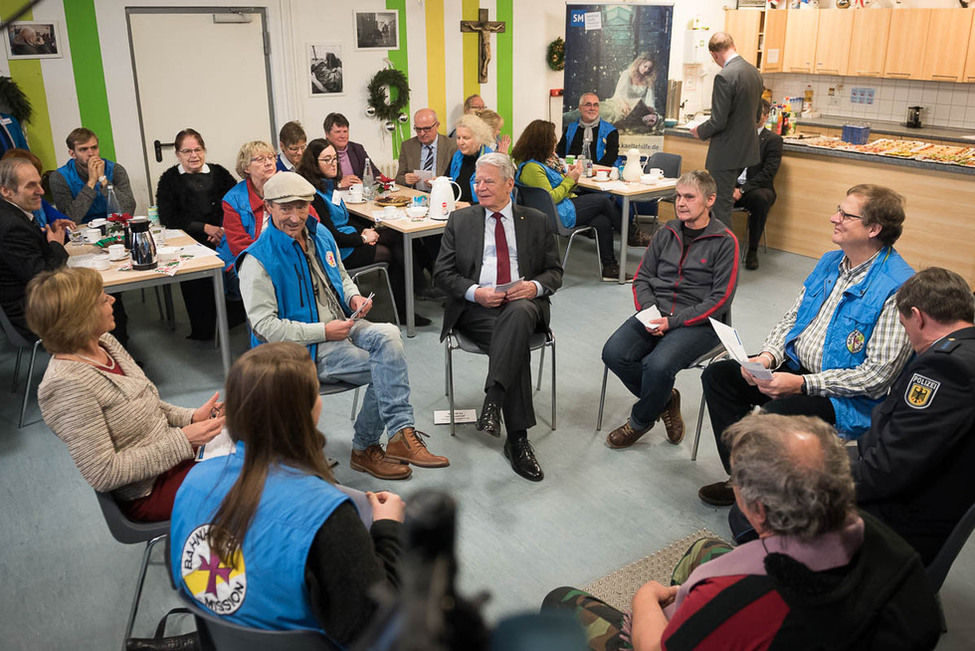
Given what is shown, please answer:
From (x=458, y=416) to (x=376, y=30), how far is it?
4.49 metres

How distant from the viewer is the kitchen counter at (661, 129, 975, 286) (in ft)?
18.4

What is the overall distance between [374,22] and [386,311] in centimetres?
303

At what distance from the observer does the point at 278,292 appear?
10.4 feet

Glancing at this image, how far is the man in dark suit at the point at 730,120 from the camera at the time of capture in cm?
577

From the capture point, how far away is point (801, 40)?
8328mm

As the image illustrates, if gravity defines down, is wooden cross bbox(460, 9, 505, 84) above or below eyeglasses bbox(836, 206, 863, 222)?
above

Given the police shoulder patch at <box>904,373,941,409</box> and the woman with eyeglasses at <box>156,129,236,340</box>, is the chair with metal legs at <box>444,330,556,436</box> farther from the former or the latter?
the woman with eyeglasses at <box>156,129,236,340</box>

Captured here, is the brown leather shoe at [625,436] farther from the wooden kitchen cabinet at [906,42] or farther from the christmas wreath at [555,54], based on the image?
the wooden kitchen cabinet at [906,42]

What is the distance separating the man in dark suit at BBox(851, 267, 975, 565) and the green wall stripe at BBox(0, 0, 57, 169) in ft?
18.7

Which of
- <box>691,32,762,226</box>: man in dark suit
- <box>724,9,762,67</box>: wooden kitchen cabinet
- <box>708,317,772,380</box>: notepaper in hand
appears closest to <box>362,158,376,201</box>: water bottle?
<box>691,32,762,226</box>: man in dark suit

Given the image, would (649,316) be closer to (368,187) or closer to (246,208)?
(246,208)

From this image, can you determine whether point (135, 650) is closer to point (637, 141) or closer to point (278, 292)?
point (278, 292)

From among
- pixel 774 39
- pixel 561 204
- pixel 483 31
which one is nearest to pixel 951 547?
pixel 561 204

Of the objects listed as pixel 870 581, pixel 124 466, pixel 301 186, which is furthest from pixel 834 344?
pixel 124 466
